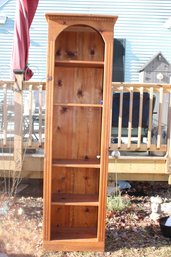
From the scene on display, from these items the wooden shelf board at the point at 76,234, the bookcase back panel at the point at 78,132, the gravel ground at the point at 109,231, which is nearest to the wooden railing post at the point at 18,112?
the gravel ground at the point at 109,231

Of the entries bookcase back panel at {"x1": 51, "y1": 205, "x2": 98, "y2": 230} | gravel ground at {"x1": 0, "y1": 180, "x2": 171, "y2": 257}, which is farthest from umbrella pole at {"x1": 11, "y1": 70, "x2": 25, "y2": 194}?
bookcase back panel at {"x1": 51, "y1": 205, "x2": 98, "y2": 230}

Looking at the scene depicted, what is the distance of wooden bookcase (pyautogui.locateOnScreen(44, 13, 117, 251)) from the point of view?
12.2 feet

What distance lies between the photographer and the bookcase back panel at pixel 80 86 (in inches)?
155

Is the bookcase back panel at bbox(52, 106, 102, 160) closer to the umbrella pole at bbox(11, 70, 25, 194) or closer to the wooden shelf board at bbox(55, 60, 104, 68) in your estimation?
the wooden shelf board at bbox(55, 60, 104, 68)

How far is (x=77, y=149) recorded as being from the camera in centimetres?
399

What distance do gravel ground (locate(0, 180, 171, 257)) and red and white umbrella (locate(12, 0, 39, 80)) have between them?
5.92 feet

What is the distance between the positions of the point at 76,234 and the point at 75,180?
1.77 ft

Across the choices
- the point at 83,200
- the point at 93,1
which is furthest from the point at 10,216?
the point at 93,1

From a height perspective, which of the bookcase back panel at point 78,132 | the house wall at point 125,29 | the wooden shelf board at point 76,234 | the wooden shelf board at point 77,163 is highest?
the house wall at point 125,29

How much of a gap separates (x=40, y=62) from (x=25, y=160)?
5.63 m

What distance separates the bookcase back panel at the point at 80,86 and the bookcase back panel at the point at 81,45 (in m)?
0.13

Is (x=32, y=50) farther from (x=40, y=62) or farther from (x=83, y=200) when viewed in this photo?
(x=83, y=200)

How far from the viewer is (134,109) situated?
19.1 feet

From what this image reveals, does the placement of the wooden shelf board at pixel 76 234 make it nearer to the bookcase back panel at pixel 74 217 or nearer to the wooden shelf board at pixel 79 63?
the bookcase back panel at pixel 74 217
